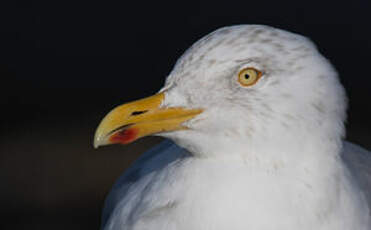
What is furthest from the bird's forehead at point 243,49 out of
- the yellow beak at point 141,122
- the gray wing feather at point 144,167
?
the gray wing feather at point 144,167

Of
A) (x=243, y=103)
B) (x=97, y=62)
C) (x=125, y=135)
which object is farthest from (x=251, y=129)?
(x=97, y=62)

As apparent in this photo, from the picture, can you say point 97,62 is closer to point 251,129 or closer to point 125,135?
point 125,135

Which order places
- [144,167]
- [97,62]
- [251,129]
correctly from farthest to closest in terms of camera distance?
[97,62] → [144,167] → [251,129]

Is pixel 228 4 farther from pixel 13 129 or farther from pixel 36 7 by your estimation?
pixel 13 129

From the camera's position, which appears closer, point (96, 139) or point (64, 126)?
point (96, 139)

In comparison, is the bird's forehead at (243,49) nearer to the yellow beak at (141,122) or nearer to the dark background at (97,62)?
the yellow beak at (141,122)

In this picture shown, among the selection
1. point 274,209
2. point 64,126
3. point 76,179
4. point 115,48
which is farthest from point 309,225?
point 115,48
